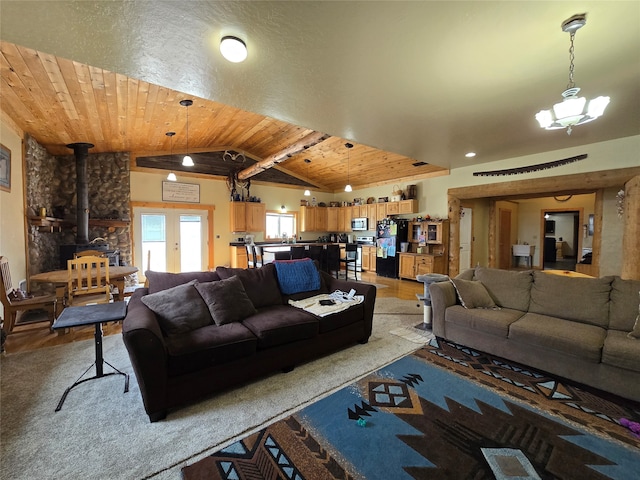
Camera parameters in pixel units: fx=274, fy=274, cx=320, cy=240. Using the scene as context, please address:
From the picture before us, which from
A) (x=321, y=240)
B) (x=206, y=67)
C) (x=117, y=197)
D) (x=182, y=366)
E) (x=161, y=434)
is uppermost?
(x=206, y=67)

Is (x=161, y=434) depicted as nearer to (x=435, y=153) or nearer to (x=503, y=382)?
(x=503, y=382)

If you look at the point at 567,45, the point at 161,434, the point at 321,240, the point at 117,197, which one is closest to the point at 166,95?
the point at 117,197

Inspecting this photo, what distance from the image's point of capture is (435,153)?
519 centimetres

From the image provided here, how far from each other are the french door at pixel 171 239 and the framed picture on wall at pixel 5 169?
273 cm

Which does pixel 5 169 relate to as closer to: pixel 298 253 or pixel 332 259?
pixel 298 253

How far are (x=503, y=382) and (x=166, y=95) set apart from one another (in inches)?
207

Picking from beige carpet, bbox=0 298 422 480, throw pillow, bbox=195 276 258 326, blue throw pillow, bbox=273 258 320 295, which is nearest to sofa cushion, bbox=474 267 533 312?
beige carpet, bbox=0 298 422 480

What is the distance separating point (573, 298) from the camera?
9.14 feet

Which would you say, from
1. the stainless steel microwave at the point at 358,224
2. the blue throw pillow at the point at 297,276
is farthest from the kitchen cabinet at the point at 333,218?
the blue throw pillow at the point at 297,276

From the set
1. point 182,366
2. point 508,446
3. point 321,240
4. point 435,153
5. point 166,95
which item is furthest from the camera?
point 321,240

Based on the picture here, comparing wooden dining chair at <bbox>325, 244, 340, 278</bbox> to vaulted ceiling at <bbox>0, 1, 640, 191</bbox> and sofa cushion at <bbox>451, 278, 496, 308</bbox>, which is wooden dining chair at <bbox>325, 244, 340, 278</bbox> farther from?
sofa cushion at <bbox>451, 278, 496, 308</bbox>

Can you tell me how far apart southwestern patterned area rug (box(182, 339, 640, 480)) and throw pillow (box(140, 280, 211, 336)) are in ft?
3.39

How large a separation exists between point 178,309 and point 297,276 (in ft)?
4.69

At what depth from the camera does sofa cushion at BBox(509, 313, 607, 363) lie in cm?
225
